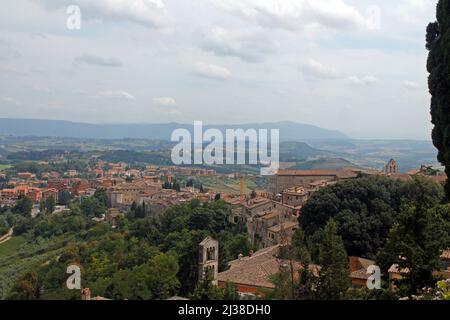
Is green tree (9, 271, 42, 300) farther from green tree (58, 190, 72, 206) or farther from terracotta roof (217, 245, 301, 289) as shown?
green tree (58, 190, 72, 206)

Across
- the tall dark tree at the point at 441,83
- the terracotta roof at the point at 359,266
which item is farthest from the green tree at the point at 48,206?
the tall dark tree at the point at 441,83

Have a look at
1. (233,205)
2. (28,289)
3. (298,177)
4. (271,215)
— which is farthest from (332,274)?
(298,177)

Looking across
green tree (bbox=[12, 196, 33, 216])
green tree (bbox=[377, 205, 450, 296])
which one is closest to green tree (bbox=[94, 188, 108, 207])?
green tree (bbox=[12, 196, 33, 216])

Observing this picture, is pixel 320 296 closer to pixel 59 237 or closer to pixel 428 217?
pixel 428 217

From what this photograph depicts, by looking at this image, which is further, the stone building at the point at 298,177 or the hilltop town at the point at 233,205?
the stone building at the point at 298,177

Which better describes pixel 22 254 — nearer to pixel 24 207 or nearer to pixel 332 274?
pixel 24 207

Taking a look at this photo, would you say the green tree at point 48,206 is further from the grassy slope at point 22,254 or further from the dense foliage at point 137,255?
the grassy slope at point 22,254
